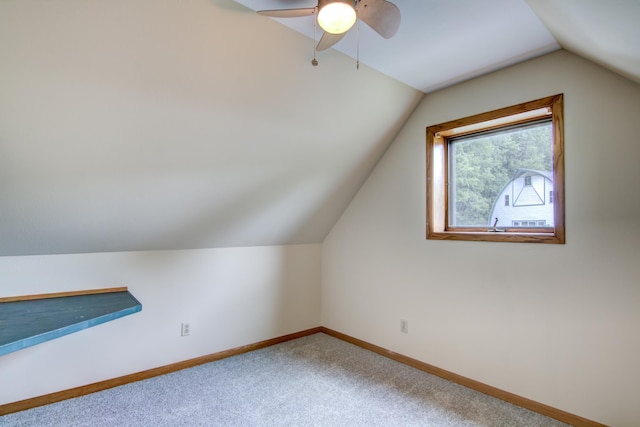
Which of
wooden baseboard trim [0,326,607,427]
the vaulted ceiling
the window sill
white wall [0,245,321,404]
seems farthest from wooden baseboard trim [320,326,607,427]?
the vaulted ceiling

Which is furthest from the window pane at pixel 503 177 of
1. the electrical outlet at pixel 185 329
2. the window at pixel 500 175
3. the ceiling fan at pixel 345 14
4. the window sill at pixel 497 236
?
the electrical outlet at pixel 185 329

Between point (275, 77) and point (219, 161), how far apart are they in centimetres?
70

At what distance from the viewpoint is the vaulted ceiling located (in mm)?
1481

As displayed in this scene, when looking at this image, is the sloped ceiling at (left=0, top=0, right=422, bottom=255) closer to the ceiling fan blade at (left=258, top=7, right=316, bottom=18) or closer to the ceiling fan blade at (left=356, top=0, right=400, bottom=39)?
the ceiling fan blade at (left=258, top=7, right=316, bottom=18)

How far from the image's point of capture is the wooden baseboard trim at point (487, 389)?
2.10 metres

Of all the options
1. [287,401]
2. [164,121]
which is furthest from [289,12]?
[287,401]

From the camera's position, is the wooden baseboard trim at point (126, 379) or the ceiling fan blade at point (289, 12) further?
the wooden baseboard trim at point (126, 379)

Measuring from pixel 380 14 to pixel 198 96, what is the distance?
107 centimetres

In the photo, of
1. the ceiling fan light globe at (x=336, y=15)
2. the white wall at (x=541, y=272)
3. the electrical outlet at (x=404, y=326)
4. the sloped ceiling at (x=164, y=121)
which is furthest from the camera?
the electrical outlet at (x=404, y=326)

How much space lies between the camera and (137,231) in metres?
2.51

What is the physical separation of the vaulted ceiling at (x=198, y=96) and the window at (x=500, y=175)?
0.39 meters

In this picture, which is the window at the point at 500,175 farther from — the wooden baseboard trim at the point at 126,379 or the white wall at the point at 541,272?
the wooden baseboard trim at the point at 126,379

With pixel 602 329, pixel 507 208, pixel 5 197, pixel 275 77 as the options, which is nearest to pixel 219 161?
pixel 275 77

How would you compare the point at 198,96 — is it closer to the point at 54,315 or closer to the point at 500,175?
the point at 54,315
